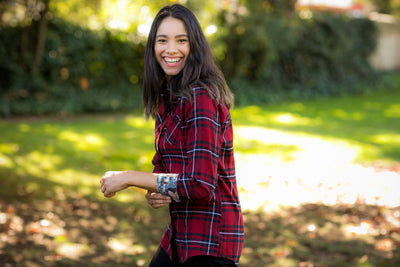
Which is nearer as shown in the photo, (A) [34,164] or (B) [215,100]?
(B) [215,100]

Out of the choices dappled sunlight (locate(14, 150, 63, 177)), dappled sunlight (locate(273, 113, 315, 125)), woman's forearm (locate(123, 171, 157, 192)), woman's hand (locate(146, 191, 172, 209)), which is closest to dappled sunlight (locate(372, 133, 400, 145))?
dappled sunlight (locate(273, 113, 315, 125))

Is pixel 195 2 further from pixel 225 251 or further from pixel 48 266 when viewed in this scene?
pixel 225 251

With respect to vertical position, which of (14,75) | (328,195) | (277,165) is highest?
(14,75)

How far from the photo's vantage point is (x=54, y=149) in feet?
27.9

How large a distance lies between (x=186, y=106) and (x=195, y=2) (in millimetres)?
11385

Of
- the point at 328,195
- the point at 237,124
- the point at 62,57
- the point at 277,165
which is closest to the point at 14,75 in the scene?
the point at 62,57

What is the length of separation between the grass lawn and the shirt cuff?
2802 mm

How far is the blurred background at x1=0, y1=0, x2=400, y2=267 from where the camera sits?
16.7 feet

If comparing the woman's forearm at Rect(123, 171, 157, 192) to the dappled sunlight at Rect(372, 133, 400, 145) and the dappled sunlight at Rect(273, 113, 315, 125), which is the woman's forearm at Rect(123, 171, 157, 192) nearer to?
the dappled sunlight at Rect(372, 133, 400, 145)

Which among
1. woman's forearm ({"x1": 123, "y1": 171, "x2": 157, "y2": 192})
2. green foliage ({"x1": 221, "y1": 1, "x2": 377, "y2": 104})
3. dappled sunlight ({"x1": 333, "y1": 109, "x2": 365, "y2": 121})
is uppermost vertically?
green foliage ({"x1": 221, "y1": 1, "x2": 377, "y2": 104})

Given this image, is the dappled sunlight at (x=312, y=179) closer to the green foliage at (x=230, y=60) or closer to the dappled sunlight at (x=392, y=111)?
the dappled sunlight at (x=392, y=111)

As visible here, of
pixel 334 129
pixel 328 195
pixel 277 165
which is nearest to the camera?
pixel 328 195

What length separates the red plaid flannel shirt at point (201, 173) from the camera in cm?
187

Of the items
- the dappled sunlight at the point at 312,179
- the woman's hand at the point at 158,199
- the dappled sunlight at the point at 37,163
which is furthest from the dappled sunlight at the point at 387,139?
the woman's hand at the point at 158,199
